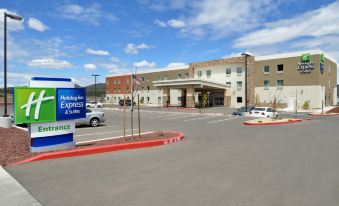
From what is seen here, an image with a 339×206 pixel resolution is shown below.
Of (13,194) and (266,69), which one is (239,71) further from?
(13,194)

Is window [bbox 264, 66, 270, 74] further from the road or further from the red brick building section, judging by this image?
the road

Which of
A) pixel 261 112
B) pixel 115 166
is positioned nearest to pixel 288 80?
pixel 261 112

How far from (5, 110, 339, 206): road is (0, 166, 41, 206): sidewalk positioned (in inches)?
6.4

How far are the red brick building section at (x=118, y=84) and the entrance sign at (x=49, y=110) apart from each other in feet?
227

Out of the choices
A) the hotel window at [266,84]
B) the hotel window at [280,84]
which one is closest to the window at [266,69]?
the hotel window at [266,84]

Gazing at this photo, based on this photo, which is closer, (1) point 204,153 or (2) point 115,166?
(2) point 115,166

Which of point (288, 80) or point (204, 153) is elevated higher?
point (288, 80)

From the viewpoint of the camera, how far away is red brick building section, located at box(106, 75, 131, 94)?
8000cm

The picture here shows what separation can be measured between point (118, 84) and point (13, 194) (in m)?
81.0

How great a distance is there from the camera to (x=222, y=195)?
18.8 feet

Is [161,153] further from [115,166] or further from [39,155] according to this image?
[39,155]

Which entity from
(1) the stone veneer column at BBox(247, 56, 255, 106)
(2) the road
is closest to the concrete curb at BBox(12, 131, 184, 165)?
(2) the road

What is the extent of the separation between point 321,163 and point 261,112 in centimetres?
2206

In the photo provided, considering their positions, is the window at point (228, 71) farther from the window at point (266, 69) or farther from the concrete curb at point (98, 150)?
the concrete curb at point (98, 150)
